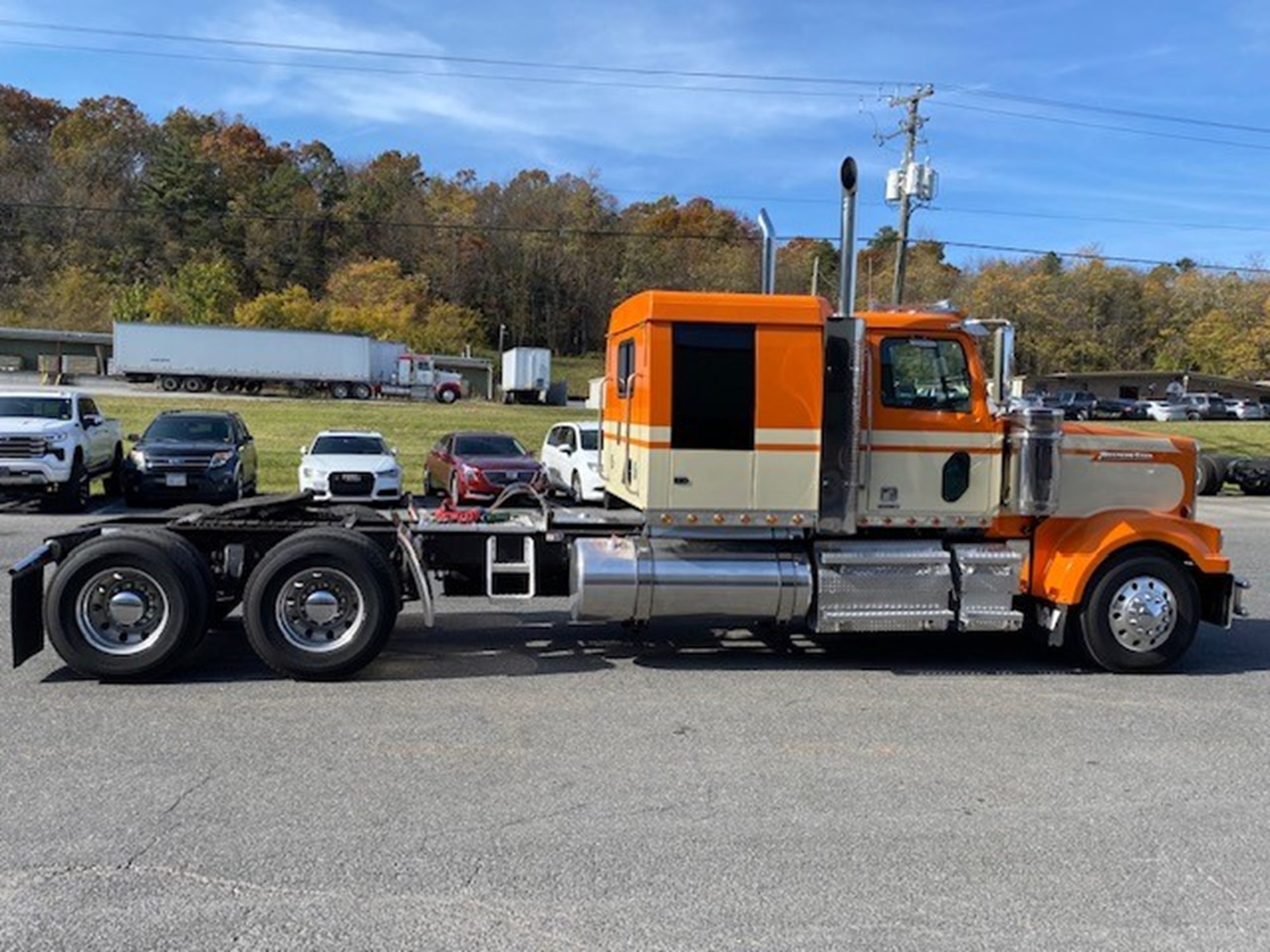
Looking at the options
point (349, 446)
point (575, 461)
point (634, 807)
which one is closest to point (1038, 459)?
point (634, 807)

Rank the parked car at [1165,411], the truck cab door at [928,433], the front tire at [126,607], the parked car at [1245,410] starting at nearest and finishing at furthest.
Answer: the front tire at [126,607] → the truck cab door at [928,433] → the parked car at [1165,411] → the parked car at [1245,410]

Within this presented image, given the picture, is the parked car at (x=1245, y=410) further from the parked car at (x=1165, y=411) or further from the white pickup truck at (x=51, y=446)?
the white pickup truck at (x=51, y=446)

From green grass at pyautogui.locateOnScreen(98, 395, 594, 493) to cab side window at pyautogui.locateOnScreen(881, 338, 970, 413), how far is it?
16.0 metres

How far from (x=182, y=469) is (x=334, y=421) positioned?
64.7ft

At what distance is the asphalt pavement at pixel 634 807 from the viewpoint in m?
3.74

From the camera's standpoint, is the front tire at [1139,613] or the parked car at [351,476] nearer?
the front tire at [1139,613]

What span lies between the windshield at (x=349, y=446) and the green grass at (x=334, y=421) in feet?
7.33

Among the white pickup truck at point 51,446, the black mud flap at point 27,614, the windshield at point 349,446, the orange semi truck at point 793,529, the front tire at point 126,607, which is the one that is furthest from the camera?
the windshield at point 349,446

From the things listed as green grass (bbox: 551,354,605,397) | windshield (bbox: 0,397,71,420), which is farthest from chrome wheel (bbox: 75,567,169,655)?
green grass (bbox: 551,354,605,397)

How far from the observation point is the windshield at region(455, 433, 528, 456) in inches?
762

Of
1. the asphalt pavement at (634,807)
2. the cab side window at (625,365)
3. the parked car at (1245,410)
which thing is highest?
the parked car at (1245,410)

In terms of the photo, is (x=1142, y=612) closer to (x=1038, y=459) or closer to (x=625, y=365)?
(x=1038, y=459)

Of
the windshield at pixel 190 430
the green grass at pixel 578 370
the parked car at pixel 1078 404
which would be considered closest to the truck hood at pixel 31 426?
the windshield at pixel 190 430

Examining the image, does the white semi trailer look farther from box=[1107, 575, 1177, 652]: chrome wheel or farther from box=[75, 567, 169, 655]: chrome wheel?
box=[1107, 575, 1177, 652]: chrome wheel
